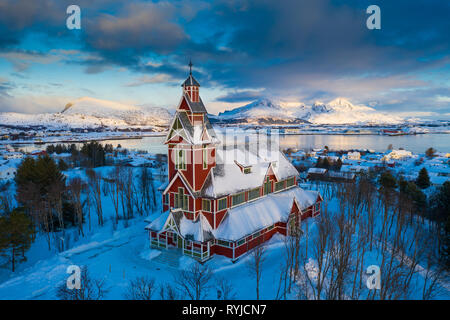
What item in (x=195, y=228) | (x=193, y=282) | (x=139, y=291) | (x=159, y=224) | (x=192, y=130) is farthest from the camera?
(x=159, y=224)

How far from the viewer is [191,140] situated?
30.4 meters

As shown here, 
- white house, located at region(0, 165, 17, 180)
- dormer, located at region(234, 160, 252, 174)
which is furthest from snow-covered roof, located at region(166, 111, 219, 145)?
white house, located at region(0, 165, 17, 180)

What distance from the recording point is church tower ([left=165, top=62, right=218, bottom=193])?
101ft

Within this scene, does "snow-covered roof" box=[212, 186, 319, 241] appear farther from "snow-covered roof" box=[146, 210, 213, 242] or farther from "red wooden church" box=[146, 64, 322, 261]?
"snow-covered roof" box=[146, 210, 213, 242]

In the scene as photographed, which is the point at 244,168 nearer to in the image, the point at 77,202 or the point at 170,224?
the point at 170,224

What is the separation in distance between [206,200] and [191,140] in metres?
6.54

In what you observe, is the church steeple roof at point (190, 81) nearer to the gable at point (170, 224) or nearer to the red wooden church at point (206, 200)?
the red wooden church at point (206, 200)

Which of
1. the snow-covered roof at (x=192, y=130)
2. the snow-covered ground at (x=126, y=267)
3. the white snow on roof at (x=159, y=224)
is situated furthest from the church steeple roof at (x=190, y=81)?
the snow-covered ground at (x=126, y=267)

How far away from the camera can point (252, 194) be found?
3516cm

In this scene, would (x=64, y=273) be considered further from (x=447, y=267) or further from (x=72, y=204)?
(x=447, y=267)

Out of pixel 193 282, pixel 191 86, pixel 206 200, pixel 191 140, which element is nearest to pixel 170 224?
pixel 206 200
